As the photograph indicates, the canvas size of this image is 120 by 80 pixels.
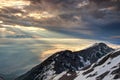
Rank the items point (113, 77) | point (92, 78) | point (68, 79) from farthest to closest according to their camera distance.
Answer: point (68, 79) < point (92, 78) < point (113, 77)

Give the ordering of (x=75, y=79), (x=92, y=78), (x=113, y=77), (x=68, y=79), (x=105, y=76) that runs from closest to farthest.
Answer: (x=113, y=77) → (x=105, y=76) → (x=92, y=78) → (x=75, y=79) → (x=68, y=79)

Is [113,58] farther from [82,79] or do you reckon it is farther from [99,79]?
[99,79]

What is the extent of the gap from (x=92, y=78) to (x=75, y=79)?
86.6ft

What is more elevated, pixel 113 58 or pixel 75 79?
pixel 113 58

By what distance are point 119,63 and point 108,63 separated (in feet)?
50.1

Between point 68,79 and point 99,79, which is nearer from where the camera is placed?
point 99,79

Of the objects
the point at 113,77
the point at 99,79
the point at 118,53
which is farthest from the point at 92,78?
the point at 118,53

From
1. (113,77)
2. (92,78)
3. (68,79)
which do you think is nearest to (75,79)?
(68,79)

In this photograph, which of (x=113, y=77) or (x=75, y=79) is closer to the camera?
(x=113, y=77)

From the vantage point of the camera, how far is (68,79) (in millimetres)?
198125

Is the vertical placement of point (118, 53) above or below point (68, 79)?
above

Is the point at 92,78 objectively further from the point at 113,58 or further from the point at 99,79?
the point at 113,58

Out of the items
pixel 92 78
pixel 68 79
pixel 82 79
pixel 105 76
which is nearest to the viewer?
pixel 105 76

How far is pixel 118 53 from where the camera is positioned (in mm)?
191250
